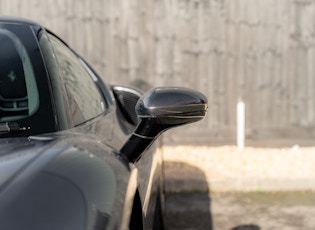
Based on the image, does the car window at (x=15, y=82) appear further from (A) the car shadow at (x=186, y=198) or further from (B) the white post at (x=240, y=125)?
(B) the white post at (x=240, y=125)

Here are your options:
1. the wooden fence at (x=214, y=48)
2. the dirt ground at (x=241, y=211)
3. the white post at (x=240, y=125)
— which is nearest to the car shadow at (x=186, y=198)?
the dirt ground at (x=241, y=211)

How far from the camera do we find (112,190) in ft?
5.37

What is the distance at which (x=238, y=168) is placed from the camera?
629cm

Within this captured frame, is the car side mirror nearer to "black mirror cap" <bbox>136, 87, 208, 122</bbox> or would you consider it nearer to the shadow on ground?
"black mirror cap" <bbox>136, 87, 208, 122</bbox>

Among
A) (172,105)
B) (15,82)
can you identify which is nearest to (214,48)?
(15,82)

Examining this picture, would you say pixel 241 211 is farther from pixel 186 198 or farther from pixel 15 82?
pixel 15 82

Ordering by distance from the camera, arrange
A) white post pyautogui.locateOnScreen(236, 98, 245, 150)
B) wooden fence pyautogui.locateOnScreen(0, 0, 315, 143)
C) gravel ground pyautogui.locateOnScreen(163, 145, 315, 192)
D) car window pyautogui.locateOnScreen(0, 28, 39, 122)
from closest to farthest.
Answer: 1. car window pyautogui.locateOnScreen(0, 28, 39, 122)
2. gravel ground pyautogui.locateOnScreen(163, 145, 315, 192)
3. white post pyautogui.locateOnScreen(236, 98, 245, 150)
4. wooden fence pyautogui.locateOnScreen(0, 0, 315, 143)

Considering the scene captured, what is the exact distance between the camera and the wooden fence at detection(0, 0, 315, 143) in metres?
7.39

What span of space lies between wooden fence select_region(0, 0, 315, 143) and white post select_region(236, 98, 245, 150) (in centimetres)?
26

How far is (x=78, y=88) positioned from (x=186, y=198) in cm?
310

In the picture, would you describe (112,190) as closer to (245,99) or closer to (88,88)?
(88,88)

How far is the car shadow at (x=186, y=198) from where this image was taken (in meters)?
4.97

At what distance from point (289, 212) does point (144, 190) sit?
3.10 meters

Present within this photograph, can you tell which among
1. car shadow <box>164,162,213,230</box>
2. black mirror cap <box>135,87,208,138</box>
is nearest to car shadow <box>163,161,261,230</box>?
car shadow <box>164,162,213,230</box>
